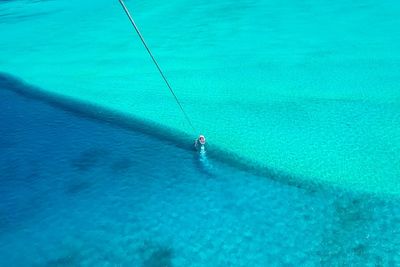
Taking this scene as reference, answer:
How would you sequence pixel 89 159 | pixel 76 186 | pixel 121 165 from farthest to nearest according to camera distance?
pixel 89 159 < pixel 121 165 < pixel 76 186

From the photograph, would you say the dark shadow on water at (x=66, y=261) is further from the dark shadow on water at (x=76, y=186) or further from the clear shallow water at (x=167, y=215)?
the dark shadow on water at (x=76, y=186)

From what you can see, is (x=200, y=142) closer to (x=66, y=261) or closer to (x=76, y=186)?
(x=76, y=186)

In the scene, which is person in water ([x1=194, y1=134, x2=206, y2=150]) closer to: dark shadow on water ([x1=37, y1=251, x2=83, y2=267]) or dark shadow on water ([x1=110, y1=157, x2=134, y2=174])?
dark shadow on water ([x1=110, y1=157, x2=134, y2=174])

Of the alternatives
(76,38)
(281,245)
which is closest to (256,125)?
(281,245)

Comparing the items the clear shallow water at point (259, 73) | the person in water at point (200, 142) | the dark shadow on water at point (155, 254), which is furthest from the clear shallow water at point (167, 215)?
the clear shallow water at point (259, 73)

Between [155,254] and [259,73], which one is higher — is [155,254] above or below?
below

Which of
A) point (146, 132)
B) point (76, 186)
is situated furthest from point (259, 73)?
point (76, 186)

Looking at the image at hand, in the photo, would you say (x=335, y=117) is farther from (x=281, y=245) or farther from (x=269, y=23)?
(x=269, y=23)
